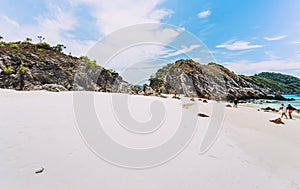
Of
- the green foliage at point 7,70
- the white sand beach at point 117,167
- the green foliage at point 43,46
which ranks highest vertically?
the green foliage at point 43,46

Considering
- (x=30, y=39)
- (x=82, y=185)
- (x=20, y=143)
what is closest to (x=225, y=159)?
(x=82, y=185)

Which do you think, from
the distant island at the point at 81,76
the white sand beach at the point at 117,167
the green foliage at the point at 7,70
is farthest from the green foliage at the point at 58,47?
the white sand beach at the point at 117,167

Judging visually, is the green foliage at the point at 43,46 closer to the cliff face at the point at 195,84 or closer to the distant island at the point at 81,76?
the distant island at the point at 81,76

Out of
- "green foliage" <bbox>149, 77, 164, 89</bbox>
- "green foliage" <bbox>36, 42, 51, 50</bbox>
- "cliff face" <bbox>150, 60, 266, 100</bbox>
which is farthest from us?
"cliff face" <bbox>150, 60, 266, 100</bbox>

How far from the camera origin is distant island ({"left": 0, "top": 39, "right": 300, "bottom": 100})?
25.9m

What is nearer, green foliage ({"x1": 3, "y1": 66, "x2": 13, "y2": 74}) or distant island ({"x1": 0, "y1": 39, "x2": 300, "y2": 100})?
green foliage ({"x1": 3, "y1": 66, "x2": 13, "y2": 74})

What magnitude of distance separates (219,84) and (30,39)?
5762cm

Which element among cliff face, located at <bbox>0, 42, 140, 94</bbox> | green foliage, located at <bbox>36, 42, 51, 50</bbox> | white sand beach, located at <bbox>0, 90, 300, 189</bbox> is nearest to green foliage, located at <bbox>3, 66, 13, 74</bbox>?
cliff face, located at <bbox>0, 42, 140, 94</bbox>

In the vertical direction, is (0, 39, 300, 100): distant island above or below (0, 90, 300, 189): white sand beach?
above

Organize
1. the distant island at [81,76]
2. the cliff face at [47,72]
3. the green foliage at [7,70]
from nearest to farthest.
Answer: the green foliage at [7,70] < the cliff face at [47,72] < the distant island at [81,76]

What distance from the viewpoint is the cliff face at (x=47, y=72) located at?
996 inches

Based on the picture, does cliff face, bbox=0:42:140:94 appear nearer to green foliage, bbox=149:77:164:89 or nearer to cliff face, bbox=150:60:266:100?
green foliage, bbox=149:77:164:89

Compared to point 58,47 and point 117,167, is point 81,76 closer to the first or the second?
point 58,47

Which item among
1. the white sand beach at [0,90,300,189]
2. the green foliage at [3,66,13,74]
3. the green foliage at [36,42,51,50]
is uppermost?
the green foliage at [36,42,51,50]
